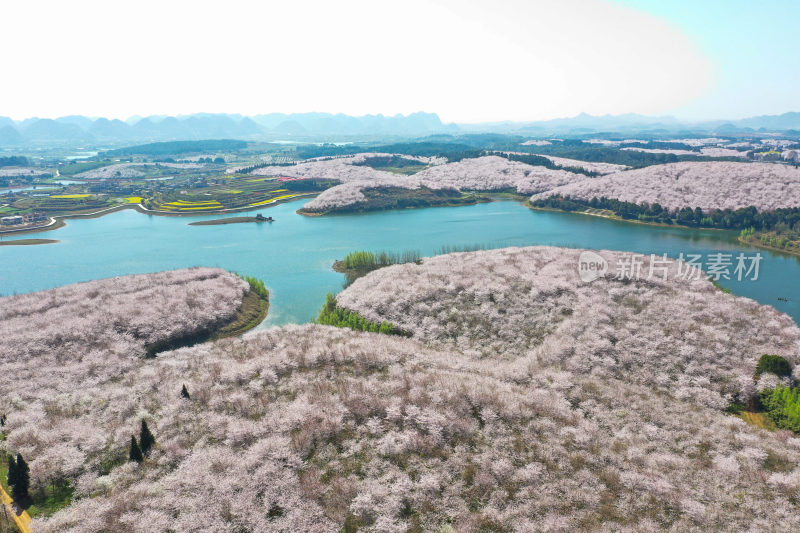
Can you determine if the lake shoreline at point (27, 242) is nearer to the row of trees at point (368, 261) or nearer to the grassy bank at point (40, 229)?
the grassy bank at point (40, 229)

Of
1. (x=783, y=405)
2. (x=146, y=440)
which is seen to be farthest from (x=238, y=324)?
(x=783, y=405)

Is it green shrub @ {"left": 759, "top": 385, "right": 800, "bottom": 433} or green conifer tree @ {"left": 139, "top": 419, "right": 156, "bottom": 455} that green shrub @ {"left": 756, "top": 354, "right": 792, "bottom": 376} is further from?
green conifer tree @ {"left": 139, "top": 419, "right": 156, "bottom": 455}

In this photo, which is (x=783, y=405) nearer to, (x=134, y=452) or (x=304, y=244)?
(x=134, y=452)

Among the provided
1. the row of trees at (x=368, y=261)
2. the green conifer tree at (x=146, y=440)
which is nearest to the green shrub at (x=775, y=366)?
the row of trees at (x=368, y=261)

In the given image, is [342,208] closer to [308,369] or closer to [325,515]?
[308,369]

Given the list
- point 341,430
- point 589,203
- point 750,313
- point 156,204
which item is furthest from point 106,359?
point 589,203

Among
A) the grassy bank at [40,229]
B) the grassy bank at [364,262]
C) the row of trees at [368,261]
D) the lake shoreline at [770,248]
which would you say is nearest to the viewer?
the grassy bank at [364,262]
